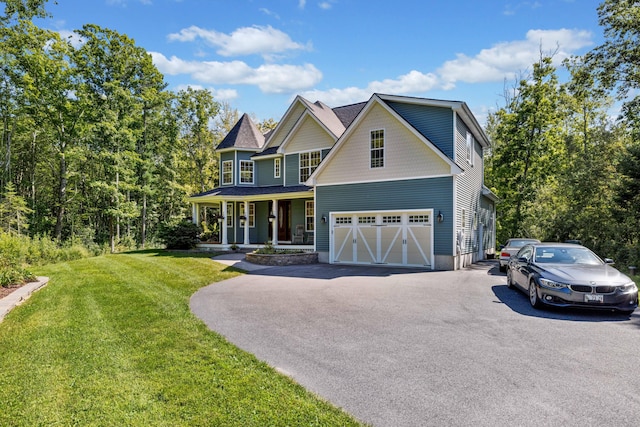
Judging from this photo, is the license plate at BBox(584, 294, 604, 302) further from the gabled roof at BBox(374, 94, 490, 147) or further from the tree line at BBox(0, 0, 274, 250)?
the tree line at BBox(0, 0, 274, 250)

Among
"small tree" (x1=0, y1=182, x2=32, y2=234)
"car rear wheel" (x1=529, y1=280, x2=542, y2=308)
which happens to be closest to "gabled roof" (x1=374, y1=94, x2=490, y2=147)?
"car rear wheel" (x1=529, y1=280, x2=542, y2=308)

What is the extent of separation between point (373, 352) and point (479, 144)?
19312 mm

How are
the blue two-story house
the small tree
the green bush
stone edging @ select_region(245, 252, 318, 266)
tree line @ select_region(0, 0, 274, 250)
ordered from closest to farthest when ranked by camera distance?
1. the blue two-story house
2. stone edging @ select_region(245, 252, 318, 266)
3. the small tree
4. the green bush
5. tree line @ select_region(0, 0, 274, 250)

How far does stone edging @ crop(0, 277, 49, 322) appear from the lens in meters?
7.18

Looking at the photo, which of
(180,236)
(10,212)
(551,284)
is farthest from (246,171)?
(551,284)

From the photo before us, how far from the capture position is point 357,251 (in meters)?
→ 16.6

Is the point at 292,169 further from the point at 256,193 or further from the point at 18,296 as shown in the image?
the point at 18,296

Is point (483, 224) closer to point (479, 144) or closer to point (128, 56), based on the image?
point (479, 144)

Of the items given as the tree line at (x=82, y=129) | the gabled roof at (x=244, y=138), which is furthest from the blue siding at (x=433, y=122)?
the tree line at (x=82, y=129)

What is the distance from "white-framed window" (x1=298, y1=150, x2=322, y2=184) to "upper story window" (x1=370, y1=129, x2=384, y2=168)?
198 inches

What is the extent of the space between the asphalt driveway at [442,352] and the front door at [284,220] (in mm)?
12170

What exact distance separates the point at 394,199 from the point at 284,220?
8.49 metres

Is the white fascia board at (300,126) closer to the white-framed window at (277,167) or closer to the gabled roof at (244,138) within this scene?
the white-framed window at (277,167)

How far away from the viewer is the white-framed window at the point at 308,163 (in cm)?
2094
